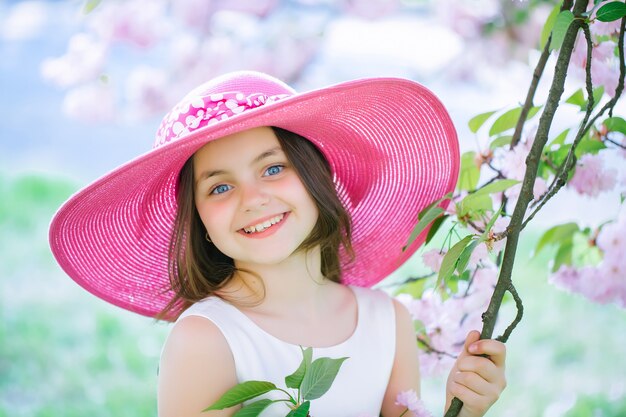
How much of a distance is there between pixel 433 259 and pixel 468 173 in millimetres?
176

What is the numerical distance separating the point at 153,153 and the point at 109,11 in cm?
191

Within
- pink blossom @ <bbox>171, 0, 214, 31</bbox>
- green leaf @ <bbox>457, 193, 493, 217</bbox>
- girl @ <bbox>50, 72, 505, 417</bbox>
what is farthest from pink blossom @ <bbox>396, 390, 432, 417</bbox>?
pink blossom @ <bbox>171, 0, 214, 31</bbox>

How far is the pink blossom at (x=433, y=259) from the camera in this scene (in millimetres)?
1232

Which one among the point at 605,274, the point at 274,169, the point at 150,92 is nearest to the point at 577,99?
the point at 605,274

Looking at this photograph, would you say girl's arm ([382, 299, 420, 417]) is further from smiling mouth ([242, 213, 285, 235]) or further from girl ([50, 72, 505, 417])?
smiling mouth ([242, 213, 285, 235])

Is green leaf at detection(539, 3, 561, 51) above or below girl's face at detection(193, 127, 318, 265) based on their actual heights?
above

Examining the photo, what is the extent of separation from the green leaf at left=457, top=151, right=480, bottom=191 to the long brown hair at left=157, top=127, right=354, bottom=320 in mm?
182

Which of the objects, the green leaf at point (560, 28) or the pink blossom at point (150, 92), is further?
the pink blossom at point (150, 92)

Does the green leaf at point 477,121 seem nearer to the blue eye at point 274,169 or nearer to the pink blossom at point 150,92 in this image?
the blue eye at point 274,169

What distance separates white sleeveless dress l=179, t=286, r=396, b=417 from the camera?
1.19 meters

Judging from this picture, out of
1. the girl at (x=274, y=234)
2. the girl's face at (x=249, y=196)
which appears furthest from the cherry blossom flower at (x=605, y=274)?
the girl's face at (x=249, y=196)

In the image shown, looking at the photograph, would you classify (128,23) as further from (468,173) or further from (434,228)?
(434,228)

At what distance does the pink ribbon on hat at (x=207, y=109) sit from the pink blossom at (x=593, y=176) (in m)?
0.44

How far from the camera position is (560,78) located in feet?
3.07
